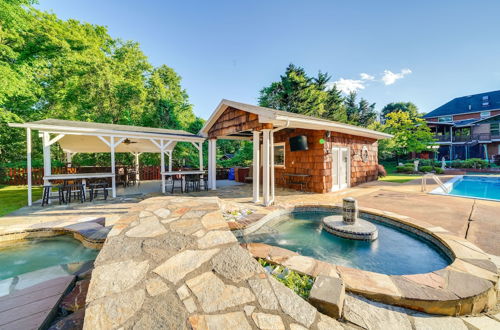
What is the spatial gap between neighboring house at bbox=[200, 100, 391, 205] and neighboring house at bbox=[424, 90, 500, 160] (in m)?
20.1

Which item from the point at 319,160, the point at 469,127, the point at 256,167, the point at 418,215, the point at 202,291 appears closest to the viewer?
the point at 202,291

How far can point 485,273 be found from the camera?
2234 millimetres

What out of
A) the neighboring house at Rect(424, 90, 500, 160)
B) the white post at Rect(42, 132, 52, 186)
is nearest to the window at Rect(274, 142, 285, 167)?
the white post at Rect(42, 132, 52, 186)

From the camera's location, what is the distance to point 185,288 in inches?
58.5

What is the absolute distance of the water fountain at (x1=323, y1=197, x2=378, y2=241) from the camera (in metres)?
3.90

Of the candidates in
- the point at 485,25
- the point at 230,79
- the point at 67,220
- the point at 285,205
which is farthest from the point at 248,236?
the point at 230,79

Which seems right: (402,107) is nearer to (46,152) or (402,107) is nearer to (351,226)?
(351,226)

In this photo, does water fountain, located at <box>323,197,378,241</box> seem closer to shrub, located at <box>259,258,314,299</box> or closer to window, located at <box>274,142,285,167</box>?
shrub, located at <box>259,258,314,299</box>

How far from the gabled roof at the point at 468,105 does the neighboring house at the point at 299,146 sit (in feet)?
100

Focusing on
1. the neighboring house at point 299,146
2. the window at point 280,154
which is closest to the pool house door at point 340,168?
the neighboring house at point 299,146

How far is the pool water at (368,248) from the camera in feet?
10.1

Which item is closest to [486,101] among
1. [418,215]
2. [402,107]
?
[402,107]

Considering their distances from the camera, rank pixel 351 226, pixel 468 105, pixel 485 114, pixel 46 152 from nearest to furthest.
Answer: pixel 351 226 < pixel 46 152 < pixel 485 114 < pixel 468 105

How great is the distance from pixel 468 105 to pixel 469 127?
21.1 ft
